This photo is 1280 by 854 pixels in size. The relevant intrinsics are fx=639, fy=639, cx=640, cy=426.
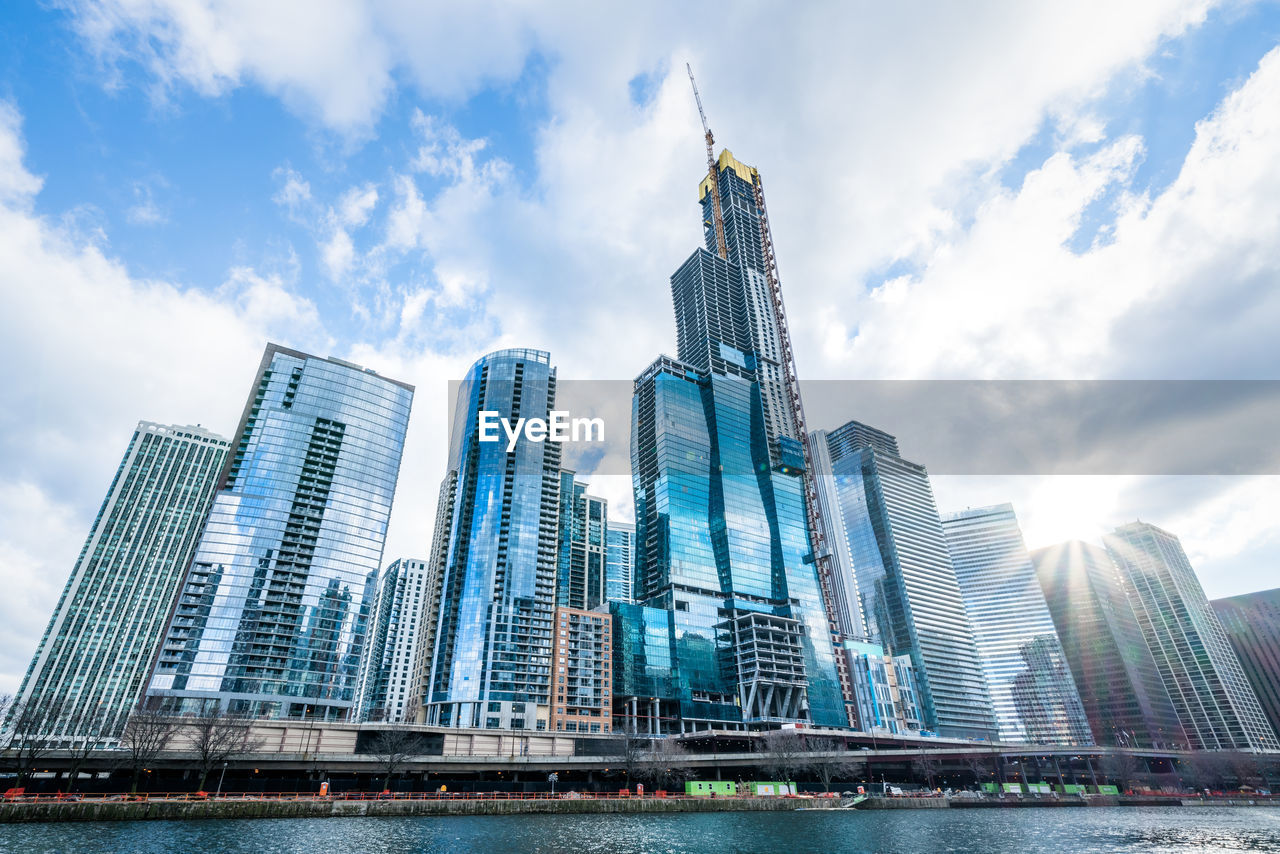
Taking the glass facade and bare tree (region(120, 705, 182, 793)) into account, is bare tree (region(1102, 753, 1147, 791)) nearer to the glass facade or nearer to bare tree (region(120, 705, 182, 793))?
the glass facade

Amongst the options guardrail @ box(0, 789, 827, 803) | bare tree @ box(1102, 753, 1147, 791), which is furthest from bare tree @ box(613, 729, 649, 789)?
bare tree @ box(1102, 753, 1147, 791)

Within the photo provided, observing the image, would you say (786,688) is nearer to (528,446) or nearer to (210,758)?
(528,446)

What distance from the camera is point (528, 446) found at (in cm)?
18675

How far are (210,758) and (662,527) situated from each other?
13057cm

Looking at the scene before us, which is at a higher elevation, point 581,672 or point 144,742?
point 581,672

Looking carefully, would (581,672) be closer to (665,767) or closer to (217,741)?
(665,767)

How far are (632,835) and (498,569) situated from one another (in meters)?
120

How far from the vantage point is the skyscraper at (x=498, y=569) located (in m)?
156

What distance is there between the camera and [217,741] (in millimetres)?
80812

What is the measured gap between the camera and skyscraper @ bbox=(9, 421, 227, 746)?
161m

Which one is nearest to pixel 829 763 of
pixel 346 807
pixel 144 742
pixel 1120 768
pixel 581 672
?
pixel 581 672

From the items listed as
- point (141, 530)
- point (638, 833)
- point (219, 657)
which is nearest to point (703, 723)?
point (219, 657)

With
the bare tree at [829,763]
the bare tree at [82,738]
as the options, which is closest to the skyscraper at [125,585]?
the bare tree at [82,738]

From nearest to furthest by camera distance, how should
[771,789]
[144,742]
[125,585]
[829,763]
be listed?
[144,742]
[771,789]
[829,763]
[125,585]
